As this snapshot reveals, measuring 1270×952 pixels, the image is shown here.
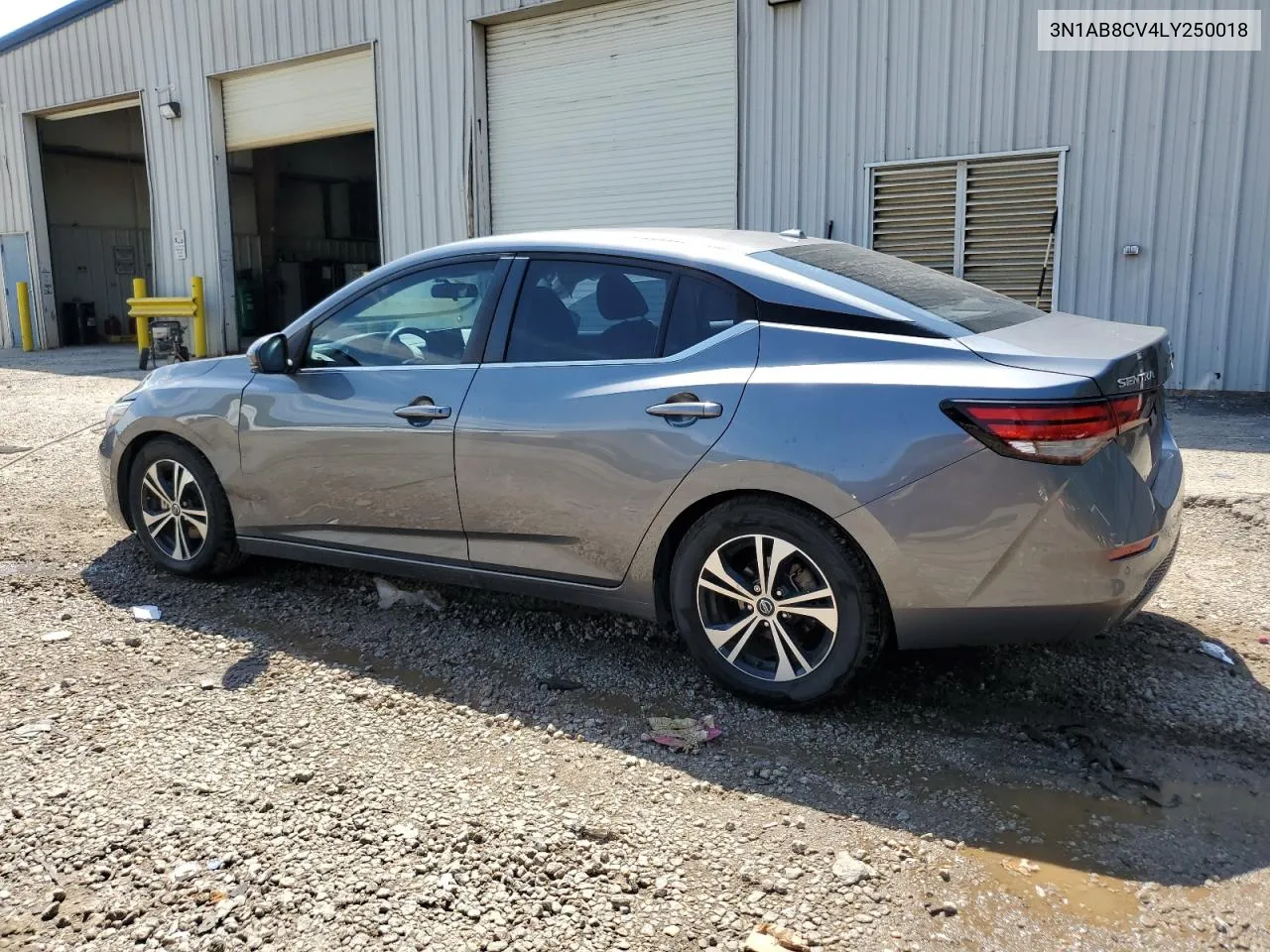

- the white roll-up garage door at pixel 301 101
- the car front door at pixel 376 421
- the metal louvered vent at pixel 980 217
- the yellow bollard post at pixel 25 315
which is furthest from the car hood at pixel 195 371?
the yellow bollard post at pixel 25 315

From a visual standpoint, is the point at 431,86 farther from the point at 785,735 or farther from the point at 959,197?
the point at 785,735

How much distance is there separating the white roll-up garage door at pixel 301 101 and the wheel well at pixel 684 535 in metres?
12.9

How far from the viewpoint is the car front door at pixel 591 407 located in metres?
3.47

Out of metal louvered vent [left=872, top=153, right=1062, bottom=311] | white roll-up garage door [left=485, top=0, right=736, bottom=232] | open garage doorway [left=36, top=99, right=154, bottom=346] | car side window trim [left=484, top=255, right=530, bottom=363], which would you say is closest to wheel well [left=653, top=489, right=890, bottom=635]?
car side window trim [left=484, top=255, right=530, bottom=363]

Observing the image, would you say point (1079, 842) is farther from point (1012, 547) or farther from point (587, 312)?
point (587, 312)

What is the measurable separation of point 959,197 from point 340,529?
8057 millimetres

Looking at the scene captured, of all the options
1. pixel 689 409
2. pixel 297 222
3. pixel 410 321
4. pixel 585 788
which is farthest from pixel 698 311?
pixel 297 222

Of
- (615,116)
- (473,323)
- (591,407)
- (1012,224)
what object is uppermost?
(615,116)

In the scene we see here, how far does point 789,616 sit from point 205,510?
2.90 m

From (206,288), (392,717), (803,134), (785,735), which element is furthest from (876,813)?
(206,288)

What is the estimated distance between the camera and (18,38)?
63.1ft

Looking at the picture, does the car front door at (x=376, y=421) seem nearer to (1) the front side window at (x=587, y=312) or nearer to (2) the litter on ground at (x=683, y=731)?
(1) the front side window at (x=587, y=312)

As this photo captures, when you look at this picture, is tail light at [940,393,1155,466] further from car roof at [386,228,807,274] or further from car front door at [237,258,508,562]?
car front door at [237,258,508,562]

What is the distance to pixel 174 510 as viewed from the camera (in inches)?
193
